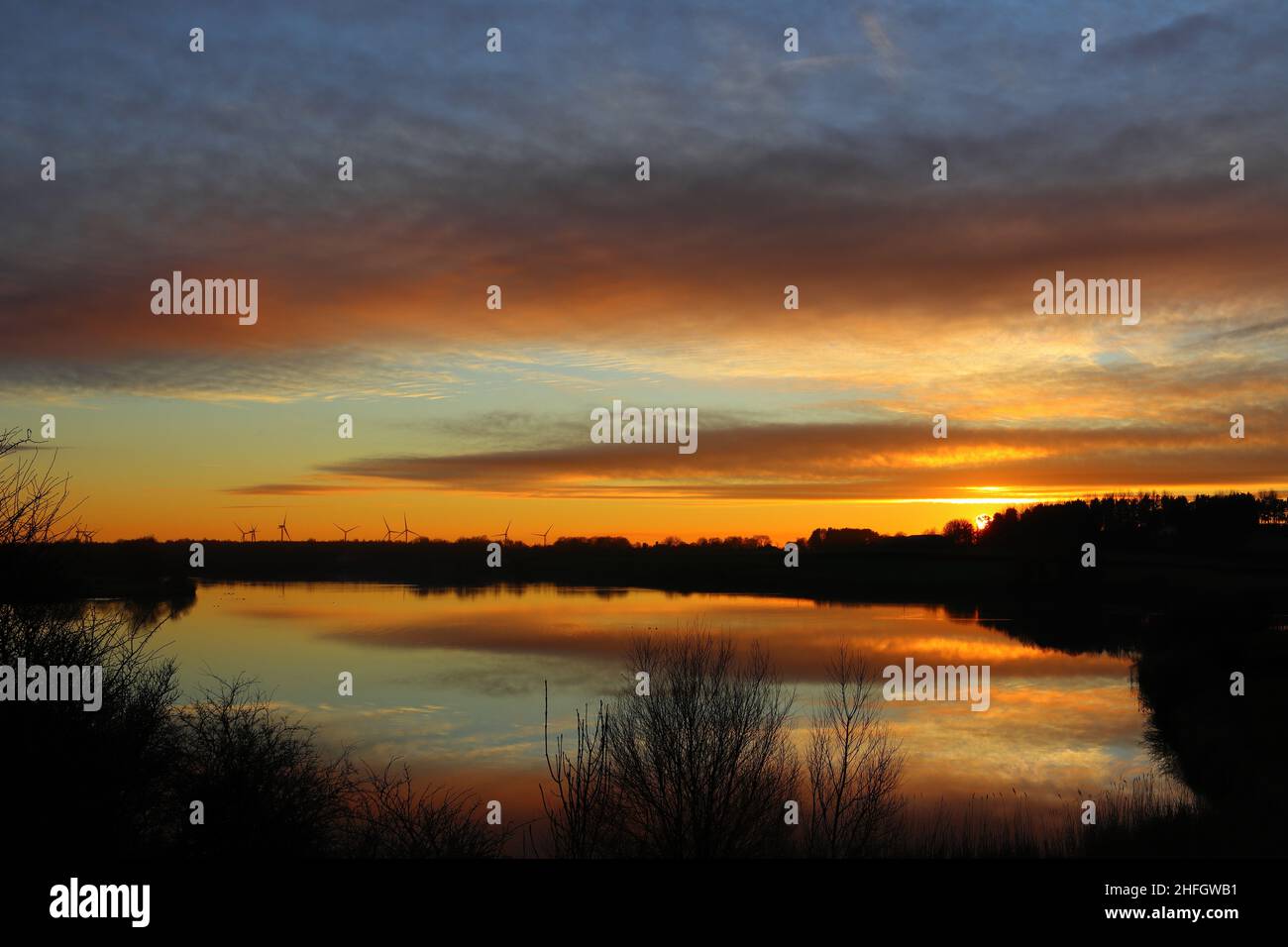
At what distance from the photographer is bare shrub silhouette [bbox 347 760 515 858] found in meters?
26.2

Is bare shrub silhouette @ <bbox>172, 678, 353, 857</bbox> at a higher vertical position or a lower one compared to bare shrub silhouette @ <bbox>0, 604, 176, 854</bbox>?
lower

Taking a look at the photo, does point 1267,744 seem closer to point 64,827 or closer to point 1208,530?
point 64,827

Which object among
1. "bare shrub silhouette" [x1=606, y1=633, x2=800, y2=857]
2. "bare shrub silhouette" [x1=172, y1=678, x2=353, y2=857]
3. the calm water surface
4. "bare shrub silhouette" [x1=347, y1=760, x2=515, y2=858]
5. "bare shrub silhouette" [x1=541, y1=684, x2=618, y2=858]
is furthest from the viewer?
the calm water surface

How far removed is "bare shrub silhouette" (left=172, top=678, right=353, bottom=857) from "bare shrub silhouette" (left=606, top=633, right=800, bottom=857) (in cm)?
1025

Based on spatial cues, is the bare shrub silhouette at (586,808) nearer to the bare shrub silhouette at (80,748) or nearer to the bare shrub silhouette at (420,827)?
the bare shrub silhouette at (420,827)

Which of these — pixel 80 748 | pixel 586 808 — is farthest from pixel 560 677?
pixel 586 808

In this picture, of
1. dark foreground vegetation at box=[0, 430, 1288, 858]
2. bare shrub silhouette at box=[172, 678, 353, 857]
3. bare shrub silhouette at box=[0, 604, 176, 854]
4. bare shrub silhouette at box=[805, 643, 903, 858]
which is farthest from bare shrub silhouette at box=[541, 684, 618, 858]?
bare shrub silhouette at box=[0, 604, 176, 854]

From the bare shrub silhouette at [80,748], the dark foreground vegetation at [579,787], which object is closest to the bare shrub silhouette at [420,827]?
the dark foreground vegetation at [579,787]

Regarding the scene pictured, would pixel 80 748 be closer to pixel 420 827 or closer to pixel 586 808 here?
pixel 420 827

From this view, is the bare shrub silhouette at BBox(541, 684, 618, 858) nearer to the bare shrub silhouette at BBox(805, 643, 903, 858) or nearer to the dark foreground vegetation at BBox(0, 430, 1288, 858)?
the dark foreground vegetation at BBox(0, 430, 1288, 858)

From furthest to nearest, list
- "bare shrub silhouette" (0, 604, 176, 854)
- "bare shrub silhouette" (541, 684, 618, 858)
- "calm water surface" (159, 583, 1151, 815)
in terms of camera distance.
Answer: "calm water surface" (159, 583, 1151, 815)
"bare shrub silhouette" (541, 684, 618, 858)
"bare shrub silhouette" (0, 604, 176, 854)

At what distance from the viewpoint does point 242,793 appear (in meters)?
32.6

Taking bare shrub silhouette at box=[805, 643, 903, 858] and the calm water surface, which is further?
the calm water surface
